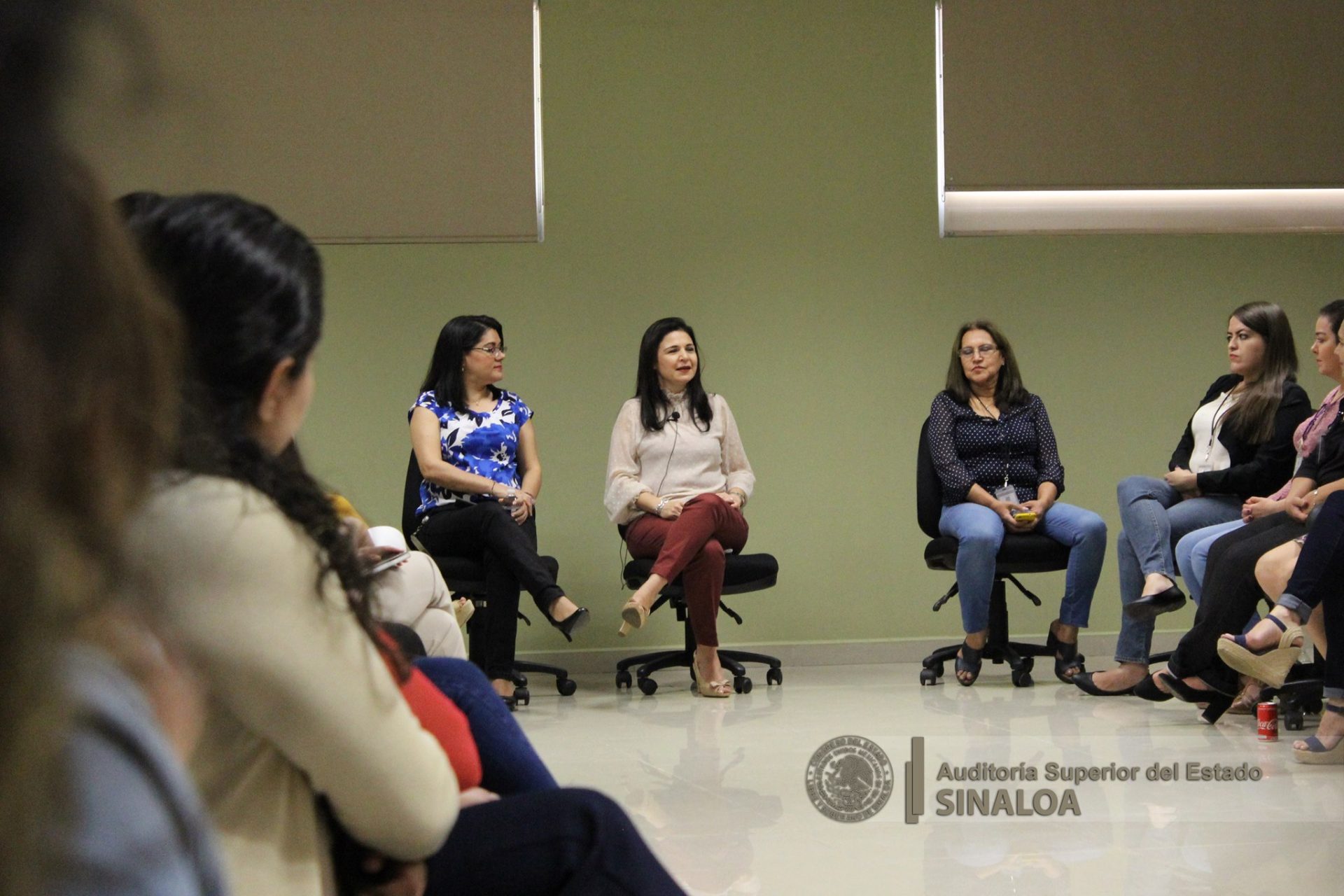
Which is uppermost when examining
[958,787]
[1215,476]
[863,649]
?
[1215,476]

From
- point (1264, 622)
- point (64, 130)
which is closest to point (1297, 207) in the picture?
point (1264, 622)

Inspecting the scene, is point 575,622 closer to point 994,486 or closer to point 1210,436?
point 994,486

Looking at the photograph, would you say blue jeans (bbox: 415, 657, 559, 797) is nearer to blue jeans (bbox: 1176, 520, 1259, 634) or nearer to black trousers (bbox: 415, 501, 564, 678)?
black trousers (bbox: 415, 501, 564, 678)

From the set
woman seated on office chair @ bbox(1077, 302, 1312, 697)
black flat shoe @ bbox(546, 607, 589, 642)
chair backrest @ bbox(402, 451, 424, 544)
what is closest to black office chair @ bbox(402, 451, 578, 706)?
chair backrest @ bbox(402, 451, 424, 544)

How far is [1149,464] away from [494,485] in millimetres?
3126

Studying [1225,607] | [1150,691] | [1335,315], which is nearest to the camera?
[1225,607]

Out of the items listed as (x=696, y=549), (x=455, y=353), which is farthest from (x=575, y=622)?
(x=455, y=353)

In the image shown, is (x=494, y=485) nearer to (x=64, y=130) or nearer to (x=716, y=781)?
(x=716, y=781)

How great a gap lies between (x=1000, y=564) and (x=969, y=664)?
1.30ft

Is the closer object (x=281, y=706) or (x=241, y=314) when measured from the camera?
(x=281, y=706)

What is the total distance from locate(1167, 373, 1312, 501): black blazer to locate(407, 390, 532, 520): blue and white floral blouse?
2556mm

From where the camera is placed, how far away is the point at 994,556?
4684 millimetres

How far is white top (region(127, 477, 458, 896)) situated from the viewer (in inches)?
30.6

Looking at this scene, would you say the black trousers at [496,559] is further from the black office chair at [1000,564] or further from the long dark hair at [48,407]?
the long dark hair at [48,407]
